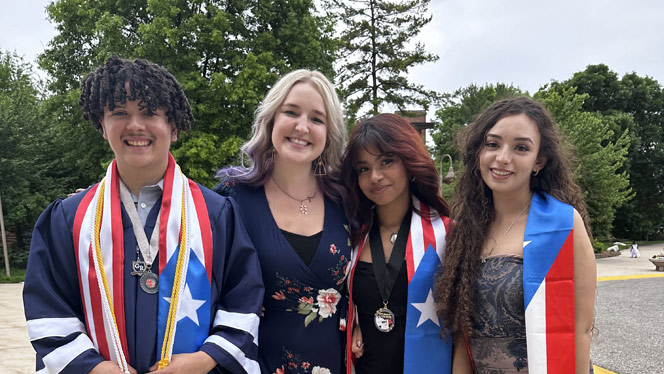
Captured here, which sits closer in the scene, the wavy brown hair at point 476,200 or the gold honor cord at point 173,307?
the gold honor cord at point 173,307

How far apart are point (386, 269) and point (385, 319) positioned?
26 centimetres

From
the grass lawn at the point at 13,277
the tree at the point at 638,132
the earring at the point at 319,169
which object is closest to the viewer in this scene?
the earring at the point at 319,169

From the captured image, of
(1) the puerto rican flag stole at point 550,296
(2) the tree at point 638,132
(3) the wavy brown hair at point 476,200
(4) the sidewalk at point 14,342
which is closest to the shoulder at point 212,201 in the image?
(3) the wavy brown hair at point 476,200

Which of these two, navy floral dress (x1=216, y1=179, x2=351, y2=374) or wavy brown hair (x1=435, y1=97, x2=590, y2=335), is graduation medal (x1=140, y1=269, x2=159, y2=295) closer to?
navy floral dress (x1=216, y1=179, x2=351, y2=374)

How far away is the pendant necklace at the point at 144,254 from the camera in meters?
1.97

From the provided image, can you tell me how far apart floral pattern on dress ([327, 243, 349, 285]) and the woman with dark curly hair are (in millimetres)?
59

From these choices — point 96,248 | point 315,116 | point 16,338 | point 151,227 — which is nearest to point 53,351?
point 96,248

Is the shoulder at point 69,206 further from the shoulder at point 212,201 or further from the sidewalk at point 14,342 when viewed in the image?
the sidewalk at point 14,342

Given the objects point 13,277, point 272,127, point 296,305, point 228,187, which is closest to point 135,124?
point 228,187

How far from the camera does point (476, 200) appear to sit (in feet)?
8.34

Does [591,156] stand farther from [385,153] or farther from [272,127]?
[272,127]

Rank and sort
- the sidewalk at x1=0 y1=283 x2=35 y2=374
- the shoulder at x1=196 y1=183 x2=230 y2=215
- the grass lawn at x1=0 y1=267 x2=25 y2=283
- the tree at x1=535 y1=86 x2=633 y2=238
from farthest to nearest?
the tree at x1=535 y1=86 x2=633 y2=238 < the grass lawn at x1=0 y1=267 x2=25 y2=283 < the sidewalk at x1=0 y1=283 x2=35 y2=374 < the shoulder at x1=196 y1=183 x2=230 y2=215

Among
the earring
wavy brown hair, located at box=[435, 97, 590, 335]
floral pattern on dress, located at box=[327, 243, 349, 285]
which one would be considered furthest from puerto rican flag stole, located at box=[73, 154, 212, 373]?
wavy brown hair, located at box=[435, 97, 590, 335]

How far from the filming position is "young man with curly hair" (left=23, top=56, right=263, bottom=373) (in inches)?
73.6
